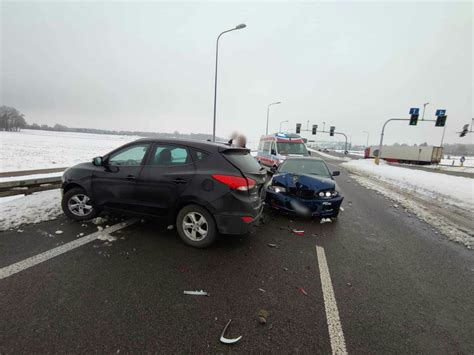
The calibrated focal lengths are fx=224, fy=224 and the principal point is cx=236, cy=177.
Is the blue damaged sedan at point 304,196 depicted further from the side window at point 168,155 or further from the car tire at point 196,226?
the side window at point 168,155

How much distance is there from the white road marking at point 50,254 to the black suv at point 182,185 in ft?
1.56

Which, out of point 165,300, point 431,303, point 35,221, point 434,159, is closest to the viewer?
point 165,300

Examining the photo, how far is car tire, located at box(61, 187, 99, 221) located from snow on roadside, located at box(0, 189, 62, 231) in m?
0.45

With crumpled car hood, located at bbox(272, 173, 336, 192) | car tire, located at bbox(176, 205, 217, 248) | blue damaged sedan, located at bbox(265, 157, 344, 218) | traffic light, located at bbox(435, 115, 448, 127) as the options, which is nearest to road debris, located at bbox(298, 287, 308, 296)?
car tire, located at bbox(176, 205, 217, 248)

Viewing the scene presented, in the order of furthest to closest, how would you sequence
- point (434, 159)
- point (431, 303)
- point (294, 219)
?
point (434, 159) → point (294, 219) → point (431, 303)

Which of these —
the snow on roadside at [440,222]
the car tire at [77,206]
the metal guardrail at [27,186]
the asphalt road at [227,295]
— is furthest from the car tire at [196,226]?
the snow on roadside at [440,222]

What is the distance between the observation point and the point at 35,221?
4.44m

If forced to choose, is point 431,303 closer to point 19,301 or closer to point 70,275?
point 70,275

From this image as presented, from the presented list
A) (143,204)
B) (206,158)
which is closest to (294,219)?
(206,158)

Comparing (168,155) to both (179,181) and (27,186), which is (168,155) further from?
(27,186)

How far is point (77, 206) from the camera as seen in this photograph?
461 cm

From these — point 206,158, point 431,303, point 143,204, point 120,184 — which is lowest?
point 431,303

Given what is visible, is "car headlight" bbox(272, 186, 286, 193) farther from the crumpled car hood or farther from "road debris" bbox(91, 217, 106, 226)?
"road debris" bbox(91, 217, 106, 226)

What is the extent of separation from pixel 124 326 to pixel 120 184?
8.54 feet
